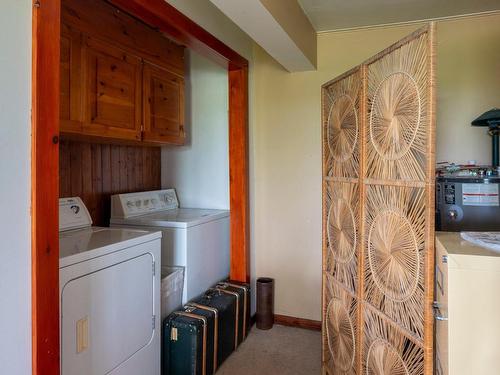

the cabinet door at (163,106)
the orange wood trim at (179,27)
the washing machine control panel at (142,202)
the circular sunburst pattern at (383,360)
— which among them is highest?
the orange wood trim at (179,27)

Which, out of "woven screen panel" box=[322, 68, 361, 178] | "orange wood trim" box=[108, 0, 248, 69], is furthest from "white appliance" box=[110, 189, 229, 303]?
"orange wood trim" box=[108, 0, 248, 69]

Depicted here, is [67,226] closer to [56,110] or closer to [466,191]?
[56,110]

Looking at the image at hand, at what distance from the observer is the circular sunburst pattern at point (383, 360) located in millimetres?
1608

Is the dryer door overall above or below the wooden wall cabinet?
below

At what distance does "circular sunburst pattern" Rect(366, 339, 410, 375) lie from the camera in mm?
1608

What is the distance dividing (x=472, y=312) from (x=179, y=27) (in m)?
1.87

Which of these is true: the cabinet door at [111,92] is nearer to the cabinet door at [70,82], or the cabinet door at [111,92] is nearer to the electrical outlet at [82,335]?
the cabinet door at [70,82]

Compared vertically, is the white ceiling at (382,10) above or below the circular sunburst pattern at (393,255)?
above

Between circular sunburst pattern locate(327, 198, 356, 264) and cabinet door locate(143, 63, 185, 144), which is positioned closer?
circular sunburst pattern locate(327, 198, 356, 264)

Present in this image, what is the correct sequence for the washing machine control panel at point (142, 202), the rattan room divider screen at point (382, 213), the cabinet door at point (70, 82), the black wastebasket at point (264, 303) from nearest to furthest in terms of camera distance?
the rattan room divider screen at point (382, 213) < the cabinet door at point (70, 82) < the washing machine control panel at point (142, 202) < the black wastebasket at point (264, 303)

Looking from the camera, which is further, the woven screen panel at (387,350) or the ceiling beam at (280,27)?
the ceiling beam at (280,27)

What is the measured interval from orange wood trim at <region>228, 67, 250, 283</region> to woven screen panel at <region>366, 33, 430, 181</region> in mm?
1310

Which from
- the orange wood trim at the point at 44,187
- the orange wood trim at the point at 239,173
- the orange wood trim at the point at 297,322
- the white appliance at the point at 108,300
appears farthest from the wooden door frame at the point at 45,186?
the orange wood trim at the point at 297,322

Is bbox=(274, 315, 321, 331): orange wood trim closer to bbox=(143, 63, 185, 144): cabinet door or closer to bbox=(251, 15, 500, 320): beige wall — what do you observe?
bbox=(251, 15, 500, 320): beige wall
